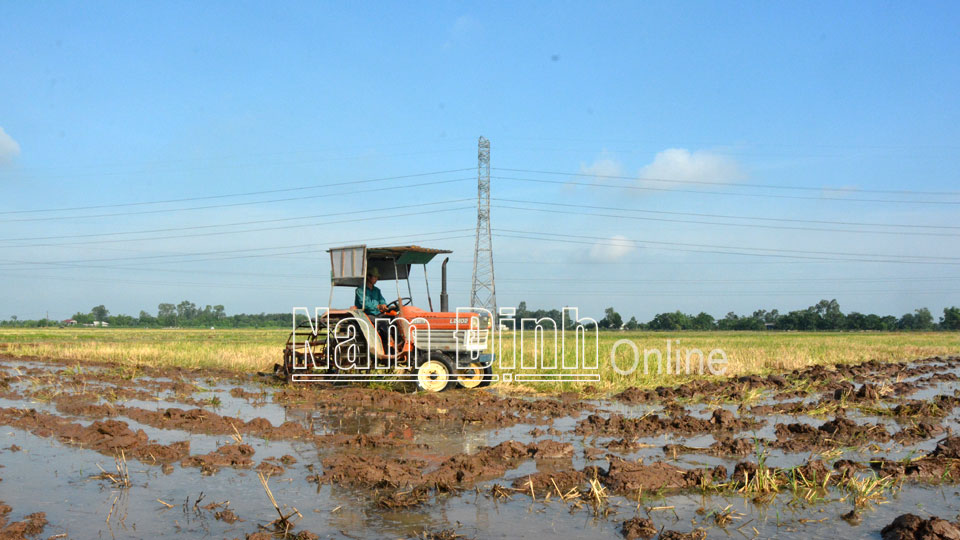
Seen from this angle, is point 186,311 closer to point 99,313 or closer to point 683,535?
point 99,313

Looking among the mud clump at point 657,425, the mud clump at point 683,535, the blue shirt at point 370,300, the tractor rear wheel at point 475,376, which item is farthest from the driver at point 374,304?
the mud clump at point 683,535

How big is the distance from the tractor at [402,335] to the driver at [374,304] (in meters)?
0.04

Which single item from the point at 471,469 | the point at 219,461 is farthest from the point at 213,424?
the point at 471,469

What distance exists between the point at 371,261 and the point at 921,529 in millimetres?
8966

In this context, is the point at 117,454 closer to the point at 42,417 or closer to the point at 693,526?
the point at 42,417

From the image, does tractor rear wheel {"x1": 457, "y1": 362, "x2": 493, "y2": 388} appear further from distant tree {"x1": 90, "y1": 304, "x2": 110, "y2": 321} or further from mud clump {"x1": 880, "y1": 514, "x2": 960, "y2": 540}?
distant tree {"x1": 90, "y1": 304, "x2": 110, "y2": 321}

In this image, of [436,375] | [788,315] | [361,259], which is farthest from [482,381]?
[788,315]

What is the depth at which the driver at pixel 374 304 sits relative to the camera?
11.6m

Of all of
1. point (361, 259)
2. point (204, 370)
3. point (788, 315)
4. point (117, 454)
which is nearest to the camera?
point (117, 454)

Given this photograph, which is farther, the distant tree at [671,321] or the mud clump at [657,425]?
the distant tree at [671,321]

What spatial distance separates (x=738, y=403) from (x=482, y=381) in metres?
4.27

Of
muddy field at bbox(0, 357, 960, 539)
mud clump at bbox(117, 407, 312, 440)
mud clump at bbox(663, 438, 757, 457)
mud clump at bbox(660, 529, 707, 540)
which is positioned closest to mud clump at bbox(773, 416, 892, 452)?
muddy field at bbox(0, 357, 960, 539)

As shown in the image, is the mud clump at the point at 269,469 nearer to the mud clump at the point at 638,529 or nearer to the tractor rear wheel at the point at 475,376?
the mud clump at the point at 638,529

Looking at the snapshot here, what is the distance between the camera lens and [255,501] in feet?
16.8
